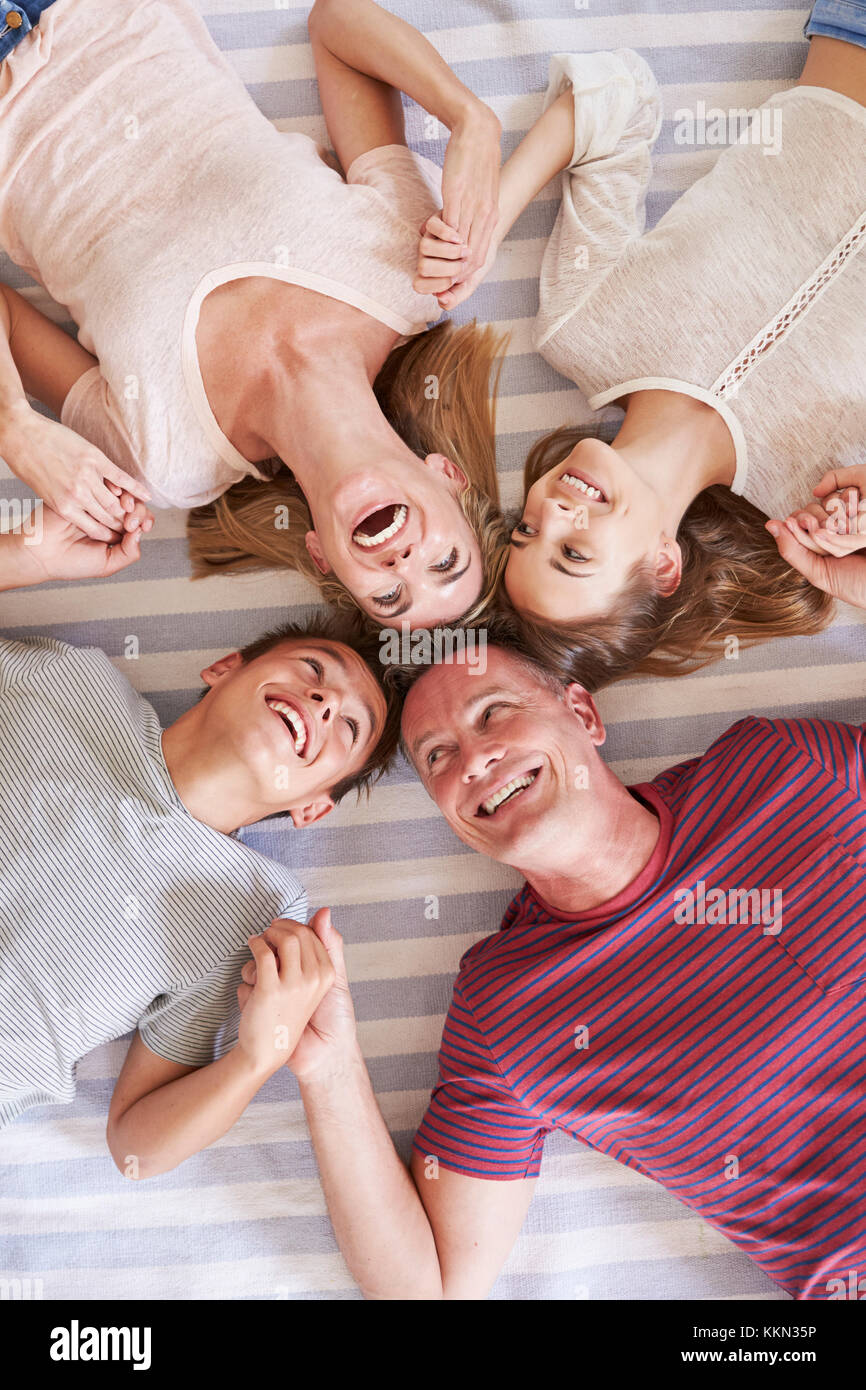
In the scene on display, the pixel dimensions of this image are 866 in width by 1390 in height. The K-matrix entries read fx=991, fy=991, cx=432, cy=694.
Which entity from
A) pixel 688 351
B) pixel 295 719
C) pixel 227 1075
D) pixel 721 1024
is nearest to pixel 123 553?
pixel 295 719

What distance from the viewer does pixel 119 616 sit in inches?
81.4

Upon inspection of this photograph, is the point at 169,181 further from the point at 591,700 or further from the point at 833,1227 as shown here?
the point at 833,1227

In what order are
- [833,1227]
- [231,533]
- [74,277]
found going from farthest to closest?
[231,533] → [74,277] → [833,1227]

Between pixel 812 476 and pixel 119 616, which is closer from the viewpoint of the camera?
pixel 812 476

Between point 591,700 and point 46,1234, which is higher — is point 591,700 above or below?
above

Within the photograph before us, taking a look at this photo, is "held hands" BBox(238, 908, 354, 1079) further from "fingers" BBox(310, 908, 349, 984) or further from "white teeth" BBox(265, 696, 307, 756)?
"white teeth" BBox(265, 696, 307, 756)

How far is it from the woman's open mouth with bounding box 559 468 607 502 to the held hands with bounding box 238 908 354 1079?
2.97 feet

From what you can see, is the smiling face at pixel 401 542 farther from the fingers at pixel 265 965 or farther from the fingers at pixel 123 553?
the fingers at pixel 265 965

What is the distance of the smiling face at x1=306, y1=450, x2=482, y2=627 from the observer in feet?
5.58

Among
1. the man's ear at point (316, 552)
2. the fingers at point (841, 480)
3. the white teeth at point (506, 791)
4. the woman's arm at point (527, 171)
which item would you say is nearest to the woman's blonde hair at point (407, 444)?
the man's ear at point (316, 552)

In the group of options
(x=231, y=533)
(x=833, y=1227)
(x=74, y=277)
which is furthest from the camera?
(x=231, y=533)
